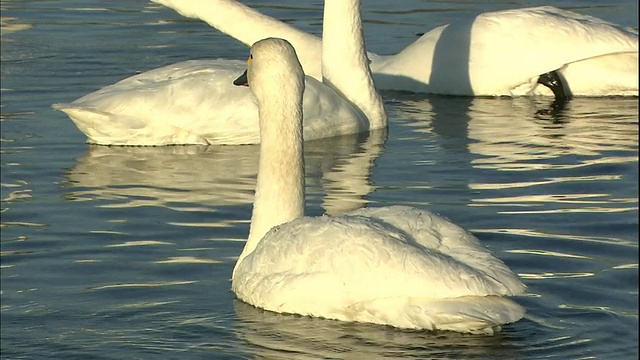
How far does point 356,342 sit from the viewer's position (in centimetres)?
867

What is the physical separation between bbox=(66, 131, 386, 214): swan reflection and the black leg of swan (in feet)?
7.79

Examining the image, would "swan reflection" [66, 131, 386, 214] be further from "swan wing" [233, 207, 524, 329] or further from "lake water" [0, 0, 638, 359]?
"swan wing" [233, 207, 524, 329]

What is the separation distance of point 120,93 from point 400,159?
235 cm

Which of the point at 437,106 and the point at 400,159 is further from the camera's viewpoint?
the point at 437,106

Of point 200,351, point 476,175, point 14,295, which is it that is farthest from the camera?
point 476,175

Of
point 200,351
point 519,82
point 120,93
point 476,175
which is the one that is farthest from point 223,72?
point 200,351

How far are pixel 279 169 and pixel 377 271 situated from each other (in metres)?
1.58

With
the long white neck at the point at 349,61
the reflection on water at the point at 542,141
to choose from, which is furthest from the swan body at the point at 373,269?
A: the long white neck at the point at 349,61

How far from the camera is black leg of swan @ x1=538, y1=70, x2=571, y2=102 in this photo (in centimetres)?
1638

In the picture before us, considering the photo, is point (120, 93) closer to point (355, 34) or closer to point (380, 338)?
point (355, 34)

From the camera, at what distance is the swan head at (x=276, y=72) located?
1014cm

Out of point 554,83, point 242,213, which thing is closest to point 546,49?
point 554,83

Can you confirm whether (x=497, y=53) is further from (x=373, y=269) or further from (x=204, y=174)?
(x=373, y=269)

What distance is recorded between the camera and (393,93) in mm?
16859
